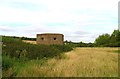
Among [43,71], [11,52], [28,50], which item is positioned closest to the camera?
[43,71]

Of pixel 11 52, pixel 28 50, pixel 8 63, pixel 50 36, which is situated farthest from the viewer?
pixel 50 36

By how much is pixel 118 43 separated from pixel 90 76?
6095 cm

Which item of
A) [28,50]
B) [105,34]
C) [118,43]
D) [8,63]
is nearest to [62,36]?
[118,43]

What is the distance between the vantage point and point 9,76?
778 cm

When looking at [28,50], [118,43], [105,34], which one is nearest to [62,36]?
[118,43]

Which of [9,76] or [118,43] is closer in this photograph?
[9,76]

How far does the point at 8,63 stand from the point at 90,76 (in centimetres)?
318

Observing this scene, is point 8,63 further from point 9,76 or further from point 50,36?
point 50,36

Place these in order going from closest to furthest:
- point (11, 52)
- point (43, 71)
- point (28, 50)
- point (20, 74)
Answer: point (20, 74) < point (43, 71) < point (11, 52) < point (28, 50)

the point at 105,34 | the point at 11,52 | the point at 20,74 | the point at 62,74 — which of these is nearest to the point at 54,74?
the point at 62,74

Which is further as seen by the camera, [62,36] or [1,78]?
[62,36]

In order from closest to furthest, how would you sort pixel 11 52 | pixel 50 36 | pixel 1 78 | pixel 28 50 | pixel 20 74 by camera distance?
pixel 1 78 → pixel 20 74 → pixel 11 52 → pixel 28 50 → pixel 50 36

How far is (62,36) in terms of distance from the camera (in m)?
53.5

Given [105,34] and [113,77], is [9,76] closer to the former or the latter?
[113,77]
